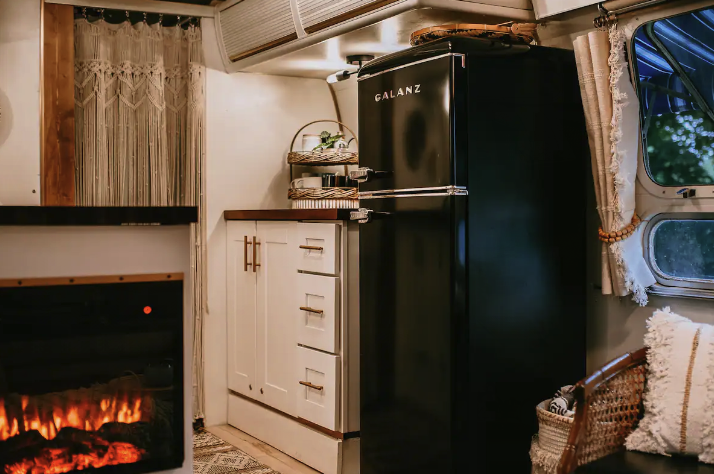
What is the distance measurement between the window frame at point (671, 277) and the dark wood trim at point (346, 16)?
1.24 metres

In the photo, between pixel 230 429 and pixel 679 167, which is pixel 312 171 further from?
pixel 679 167

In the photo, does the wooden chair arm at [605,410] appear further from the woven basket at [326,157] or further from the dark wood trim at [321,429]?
the woven basket at [326,157]

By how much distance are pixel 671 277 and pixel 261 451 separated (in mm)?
2093

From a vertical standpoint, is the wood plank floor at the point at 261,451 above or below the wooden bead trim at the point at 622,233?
below

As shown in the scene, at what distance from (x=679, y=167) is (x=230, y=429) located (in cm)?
267

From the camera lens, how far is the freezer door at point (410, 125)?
2512mm

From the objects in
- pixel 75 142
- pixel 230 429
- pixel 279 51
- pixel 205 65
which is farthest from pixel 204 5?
pixel 230 429

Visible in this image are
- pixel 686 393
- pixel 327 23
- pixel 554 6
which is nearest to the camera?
pixel 686 393

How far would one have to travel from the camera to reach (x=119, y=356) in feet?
7.74

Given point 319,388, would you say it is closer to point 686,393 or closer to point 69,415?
point 69,415

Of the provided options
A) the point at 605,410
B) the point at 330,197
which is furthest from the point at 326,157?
the point at 605,410

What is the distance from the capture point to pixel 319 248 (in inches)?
130

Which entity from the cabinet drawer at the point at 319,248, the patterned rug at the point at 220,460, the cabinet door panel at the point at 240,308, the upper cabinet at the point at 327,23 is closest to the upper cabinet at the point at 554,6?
the upper cabinet at the point at 327,23

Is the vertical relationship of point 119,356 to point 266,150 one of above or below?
below
